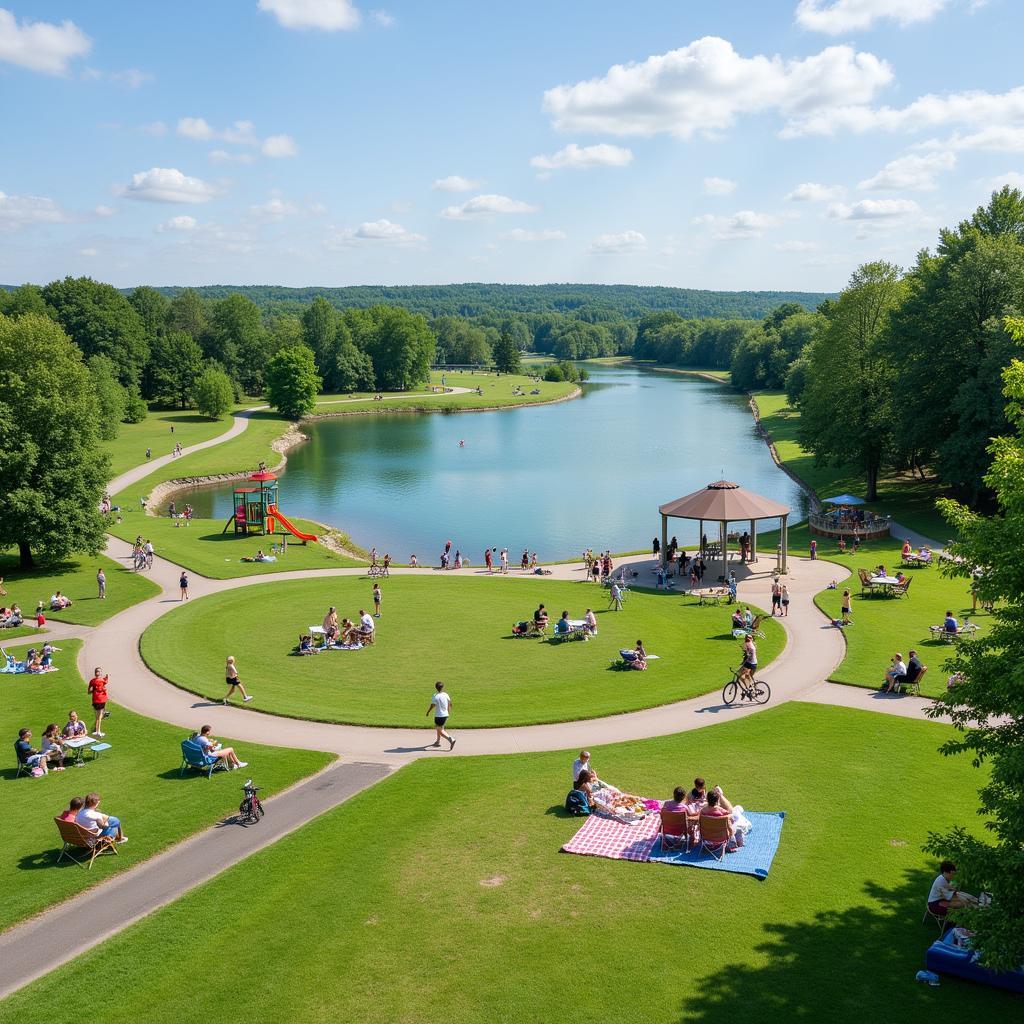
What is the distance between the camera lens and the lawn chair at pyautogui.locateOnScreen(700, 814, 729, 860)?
1484 centimetres

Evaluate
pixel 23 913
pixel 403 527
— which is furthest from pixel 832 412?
pixel 23 913

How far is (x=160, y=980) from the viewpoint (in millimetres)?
12211

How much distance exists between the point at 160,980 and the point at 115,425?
87.3 metres

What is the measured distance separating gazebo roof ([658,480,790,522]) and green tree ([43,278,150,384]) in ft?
305

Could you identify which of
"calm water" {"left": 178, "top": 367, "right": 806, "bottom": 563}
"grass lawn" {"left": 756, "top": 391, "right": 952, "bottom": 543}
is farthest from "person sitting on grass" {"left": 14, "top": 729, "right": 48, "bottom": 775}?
"grass lawn" {"left": 756, "top": 391, "right": 952, "bottom": 543}

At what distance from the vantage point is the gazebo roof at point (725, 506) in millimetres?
38156

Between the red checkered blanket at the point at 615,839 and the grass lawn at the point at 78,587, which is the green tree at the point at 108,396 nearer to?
the grass lawn at the point at 78,587

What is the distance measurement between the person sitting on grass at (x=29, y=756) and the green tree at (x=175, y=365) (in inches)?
4094

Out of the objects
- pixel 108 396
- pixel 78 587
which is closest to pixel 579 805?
pixel 78 587

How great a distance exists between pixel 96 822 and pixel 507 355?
179878 millimetres

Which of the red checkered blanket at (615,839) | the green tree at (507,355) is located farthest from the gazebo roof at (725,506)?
the green tree at (507,355)

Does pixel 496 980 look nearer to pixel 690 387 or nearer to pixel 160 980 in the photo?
pixel 160 980

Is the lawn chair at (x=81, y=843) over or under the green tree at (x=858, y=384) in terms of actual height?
under

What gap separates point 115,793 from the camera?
18.6 meters
